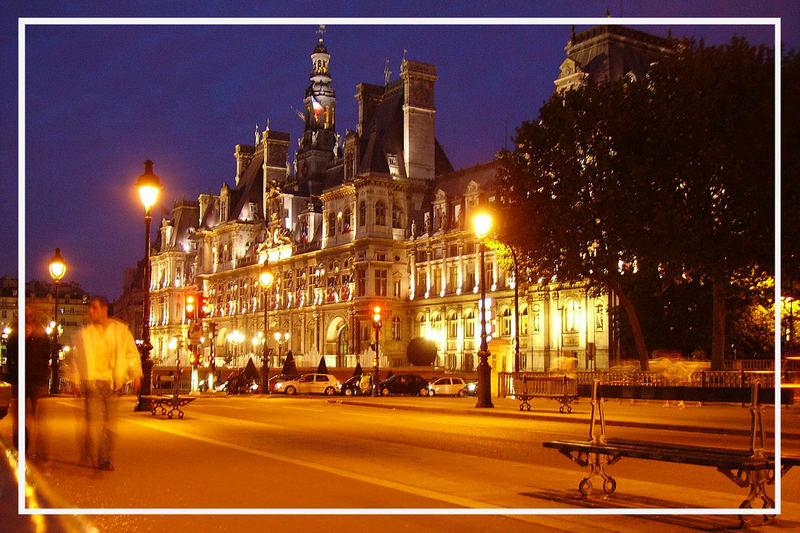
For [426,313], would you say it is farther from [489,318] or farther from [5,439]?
[5,439]

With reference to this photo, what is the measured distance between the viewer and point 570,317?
56125 millimetres

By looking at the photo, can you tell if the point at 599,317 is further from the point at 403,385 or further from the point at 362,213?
the point at 362,213

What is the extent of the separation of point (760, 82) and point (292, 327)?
5512 cm

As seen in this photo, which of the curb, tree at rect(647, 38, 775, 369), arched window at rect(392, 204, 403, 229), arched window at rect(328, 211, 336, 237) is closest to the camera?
A: the curb

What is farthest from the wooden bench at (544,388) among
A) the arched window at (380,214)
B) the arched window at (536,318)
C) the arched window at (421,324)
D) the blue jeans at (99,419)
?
the arched window at (380,214)

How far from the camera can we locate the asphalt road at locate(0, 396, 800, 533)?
334 inches

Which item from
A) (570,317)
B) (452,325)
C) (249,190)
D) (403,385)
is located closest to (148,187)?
(403,385)

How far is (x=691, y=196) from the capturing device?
108 feet

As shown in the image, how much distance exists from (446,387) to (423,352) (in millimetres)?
19416

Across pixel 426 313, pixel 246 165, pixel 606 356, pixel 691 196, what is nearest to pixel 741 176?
pixel 691 196

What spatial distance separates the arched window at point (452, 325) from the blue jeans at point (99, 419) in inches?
2160

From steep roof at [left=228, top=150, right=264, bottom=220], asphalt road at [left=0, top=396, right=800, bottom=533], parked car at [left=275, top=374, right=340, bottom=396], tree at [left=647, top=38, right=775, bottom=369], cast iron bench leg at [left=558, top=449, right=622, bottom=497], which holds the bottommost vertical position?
parked car at [left=275, top=374, right=340, bottom=396]

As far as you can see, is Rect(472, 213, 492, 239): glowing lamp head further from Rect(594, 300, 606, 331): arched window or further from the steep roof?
the steep roof

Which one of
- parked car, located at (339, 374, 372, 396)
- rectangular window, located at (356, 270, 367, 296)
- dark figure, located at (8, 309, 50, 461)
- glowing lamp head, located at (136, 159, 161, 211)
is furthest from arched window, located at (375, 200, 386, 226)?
dark figure, located at (8, 309, 50, 461)
